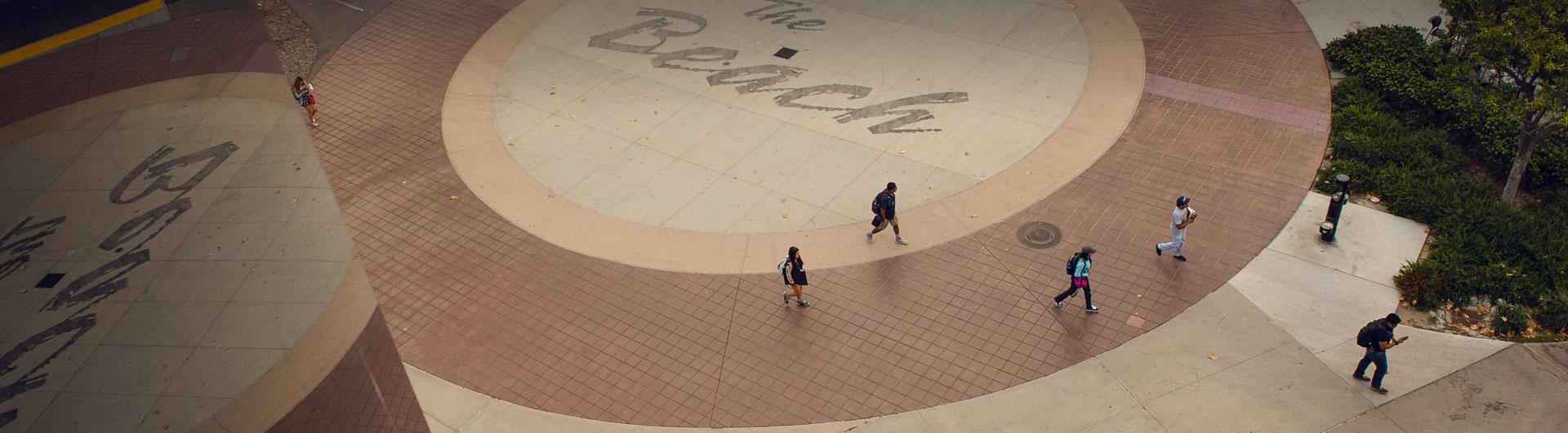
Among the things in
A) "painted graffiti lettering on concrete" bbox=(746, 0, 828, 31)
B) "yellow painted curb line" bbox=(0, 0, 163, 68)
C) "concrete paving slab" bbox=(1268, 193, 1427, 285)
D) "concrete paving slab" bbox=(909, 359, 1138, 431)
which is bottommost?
"concrete paving slab" bbox=(909, 359, 1138, 431)

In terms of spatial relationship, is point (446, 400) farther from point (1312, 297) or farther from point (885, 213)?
point (1312, 297)

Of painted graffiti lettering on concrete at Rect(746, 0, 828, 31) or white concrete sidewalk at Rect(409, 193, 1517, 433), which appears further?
painted graffiti lettering on concrete at Rect(746, 0, 828, 31)

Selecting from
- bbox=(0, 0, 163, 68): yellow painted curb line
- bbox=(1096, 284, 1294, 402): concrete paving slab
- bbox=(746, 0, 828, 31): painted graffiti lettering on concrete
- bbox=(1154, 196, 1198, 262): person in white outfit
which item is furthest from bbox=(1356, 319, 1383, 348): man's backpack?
bbox=(746, 0, 828, 31): painted graffiti lettering on concrete

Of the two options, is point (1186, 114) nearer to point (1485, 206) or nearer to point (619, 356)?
point (1485, 206)

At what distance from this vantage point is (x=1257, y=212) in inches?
589

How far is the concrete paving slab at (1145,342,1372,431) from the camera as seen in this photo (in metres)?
11.5

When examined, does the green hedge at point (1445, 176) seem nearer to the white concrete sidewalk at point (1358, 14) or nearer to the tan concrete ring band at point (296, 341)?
the white concrete sidewalk at point (1358, 14)

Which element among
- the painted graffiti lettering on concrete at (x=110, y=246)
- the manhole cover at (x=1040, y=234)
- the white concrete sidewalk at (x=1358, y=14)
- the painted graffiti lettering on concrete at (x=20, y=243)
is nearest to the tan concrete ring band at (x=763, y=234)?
the manhole cover at (x=1040, y=234)

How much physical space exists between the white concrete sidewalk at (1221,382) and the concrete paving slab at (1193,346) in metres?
0.01

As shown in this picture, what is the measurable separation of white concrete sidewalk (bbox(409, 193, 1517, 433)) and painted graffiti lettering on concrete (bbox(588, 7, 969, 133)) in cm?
595

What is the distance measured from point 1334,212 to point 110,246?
14.0m

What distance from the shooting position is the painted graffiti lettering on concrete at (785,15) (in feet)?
68.4

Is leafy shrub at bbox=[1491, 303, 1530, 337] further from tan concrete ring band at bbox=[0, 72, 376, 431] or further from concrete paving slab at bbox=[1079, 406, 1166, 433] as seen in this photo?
tan concrete ring band at bbox=[0, 72, 376, 431]

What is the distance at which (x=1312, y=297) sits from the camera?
13.3m
